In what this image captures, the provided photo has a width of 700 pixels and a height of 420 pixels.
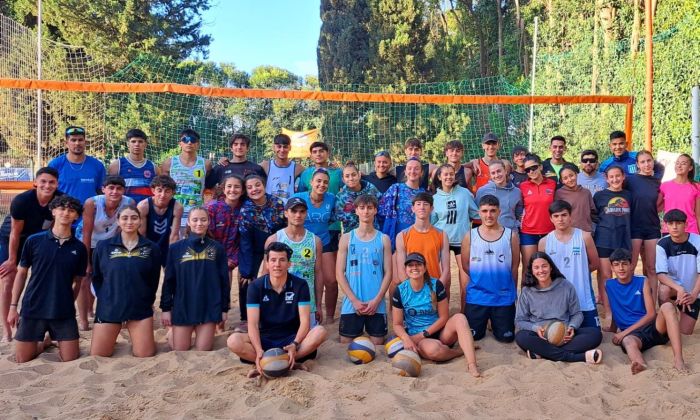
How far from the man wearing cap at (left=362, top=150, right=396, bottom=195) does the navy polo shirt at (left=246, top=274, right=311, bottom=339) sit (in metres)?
1.58

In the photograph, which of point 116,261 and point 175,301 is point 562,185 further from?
point 116,261

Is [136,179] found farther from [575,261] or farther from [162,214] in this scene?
[575,261]

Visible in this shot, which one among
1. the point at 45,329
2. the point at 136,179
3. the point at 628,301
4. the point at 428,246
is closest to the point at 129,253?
the point at 45,329

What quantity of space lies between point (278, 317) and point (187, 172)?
189 centimetres

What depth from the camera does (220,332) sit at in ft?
15.8

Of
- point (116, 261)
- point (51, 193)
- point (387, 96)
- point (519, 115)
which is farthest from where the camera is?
point (519, 115)

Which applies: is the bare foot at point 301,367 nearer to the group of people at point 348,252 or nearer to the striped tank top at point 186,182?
the group of people at point 348,252

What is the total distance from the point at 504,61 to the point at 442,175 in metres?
20.6

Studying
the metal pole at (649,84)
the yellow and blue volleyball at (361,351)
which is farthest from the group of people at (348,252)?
the metal pole at (649,84)

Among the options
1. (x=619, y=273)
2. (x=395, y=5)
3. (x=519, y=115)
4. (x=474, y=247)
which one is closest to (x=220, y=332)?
(x=474, y=247)

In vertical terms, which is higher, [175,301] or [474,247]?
[474,247]

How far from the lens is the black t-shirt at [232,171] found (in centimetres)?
534

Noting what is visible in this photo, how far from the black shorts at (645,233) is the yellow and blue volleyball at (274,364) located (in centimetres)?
329

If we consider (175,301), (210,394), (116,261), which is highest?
(116,261)
